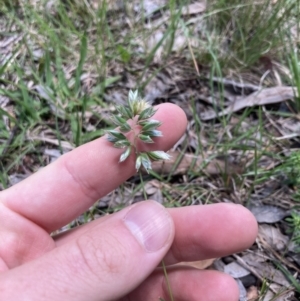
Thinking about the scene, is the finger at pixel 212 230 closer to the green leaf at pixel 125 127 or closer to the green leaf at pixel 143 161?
the green leaf at pixel 143 161

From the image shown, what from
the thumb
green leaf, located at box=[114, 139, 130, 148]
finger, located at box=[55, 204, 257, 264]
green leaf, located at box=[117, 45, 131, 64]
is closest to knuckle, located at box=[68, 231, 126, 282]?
the thumb

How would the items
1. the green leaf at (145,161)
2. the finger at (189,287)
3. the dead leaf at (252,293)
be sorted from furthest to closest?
the dead leaf at (252,293)
the finger at (189,287)
the green leaf at (145,161)

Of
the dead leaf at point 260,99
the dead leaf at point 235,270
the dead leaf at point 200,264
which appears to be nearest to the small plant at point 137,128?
the dead leaf at point 200,264

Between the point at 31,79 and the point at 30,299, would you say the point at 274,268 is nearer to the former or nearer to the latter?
the point at 30,299

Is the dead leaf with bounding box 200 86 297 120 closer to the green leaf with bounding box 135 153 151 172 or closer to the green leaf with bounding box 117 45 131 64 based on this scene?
the green leaf with bounding box 117 45 131 64

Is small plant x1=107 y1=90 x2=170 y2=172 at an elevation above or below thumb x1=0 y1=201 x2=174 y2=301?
above

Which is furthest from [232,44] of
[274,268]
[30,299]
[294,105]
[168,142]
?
[30,299]

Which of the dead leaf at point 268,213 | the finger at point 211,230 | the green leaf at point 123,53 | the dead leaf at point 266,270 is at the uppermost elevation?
the green leaf at point 123,53

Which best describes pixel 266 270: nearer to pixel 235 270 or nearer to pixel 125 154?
pixel 235 270
